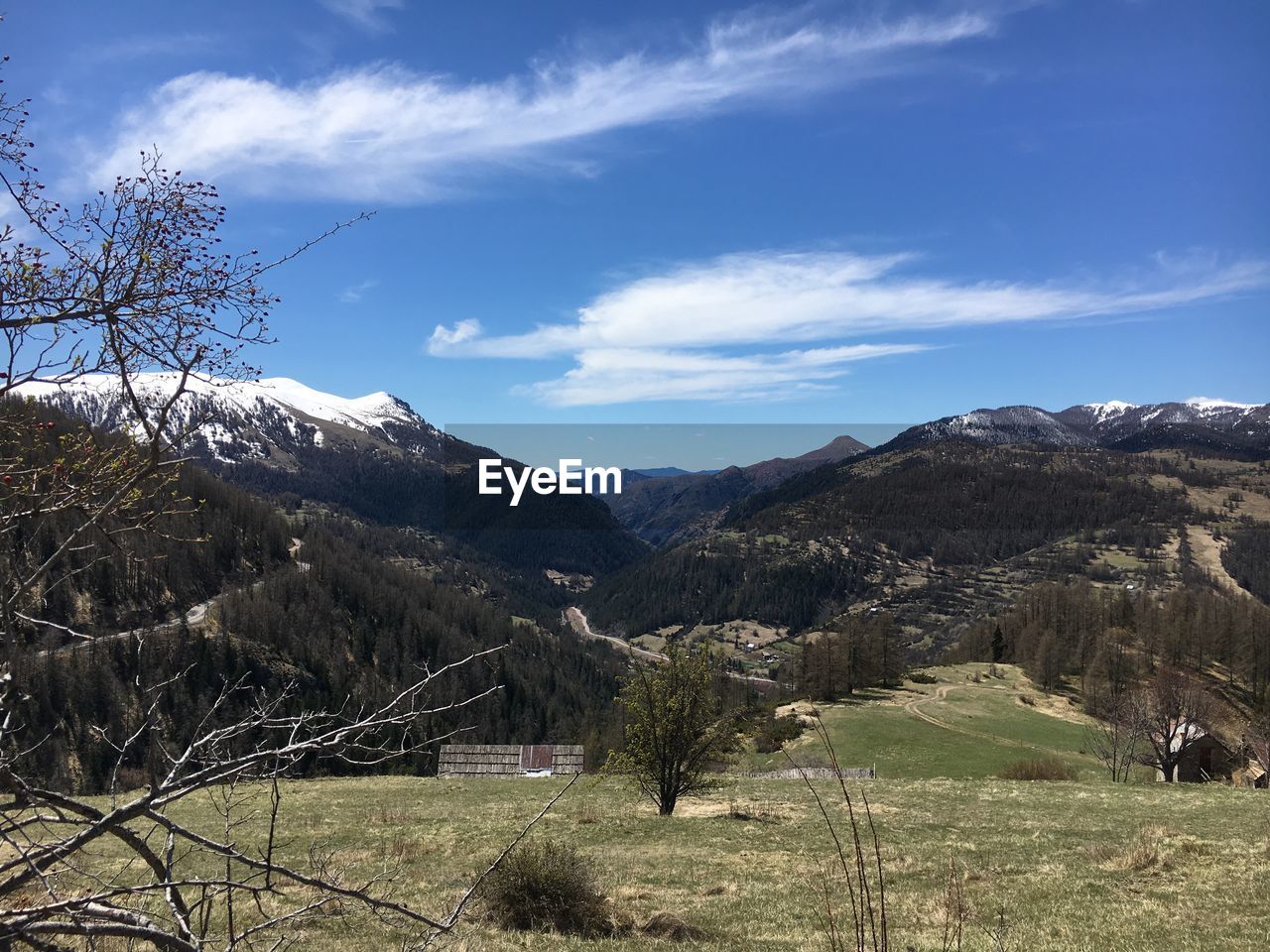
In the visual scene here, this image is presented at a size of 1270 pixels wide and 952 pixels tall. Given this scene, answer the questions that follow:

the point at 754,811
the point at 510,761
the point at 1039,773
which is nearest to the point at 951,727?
the point at 1039,773

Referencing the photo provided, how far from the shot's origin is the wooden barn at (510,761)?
48375 mm

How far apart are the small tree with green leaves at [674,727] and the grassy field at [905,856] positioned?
1419mm

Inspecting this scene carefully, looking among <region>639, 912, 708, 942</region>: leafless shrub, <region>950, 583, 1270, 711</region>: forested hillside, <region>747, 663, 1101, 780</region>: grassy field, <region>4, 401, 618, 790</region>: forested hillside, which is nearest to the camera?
<region>639, 912, 708, 942</region>: leafless shrub

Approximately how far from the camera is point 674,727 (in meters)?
24.2

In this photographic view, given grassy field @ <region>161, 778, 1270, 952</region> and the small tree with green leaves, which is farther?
the small tree with green leaves

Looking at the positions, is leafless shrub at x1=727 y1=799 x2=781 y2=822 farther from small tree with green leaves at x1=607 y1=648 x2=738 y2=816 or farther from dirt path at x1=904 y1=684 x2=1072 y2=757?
dirt path at x1=904 y1=684 x2=1072 y2=757

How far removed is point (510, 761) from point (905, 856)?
38208 mm

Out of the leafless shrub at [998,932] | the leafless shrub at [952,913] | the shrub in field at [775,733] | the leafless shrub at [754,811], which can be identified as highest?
the leafless shrub at [952,913]

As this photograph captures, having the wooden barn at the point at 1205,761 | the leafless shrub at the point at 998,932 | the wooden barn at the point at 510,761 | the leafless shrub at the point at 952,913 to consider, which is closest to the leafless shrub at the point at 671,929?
the leafless shrub at the point at 952,913

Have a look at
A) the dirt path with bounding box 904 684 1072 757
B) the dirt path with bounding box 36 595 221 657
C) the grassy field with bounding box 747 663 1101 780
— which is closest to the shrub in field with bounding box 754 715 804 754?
the grassy field with bounding box 747 663 1101 780

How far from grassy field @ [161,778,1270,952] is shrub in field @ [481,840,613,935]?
567 mm

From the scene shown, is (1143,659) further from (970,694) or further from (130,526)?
(130,526)

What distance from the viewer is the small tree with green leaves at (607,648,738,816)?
24.4 m

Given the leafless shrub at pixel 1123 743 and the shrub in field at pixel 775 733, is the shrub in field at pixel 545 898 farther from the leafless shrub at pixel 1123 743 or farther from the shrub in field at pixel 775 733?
the shrub in field at pixel 775 733
